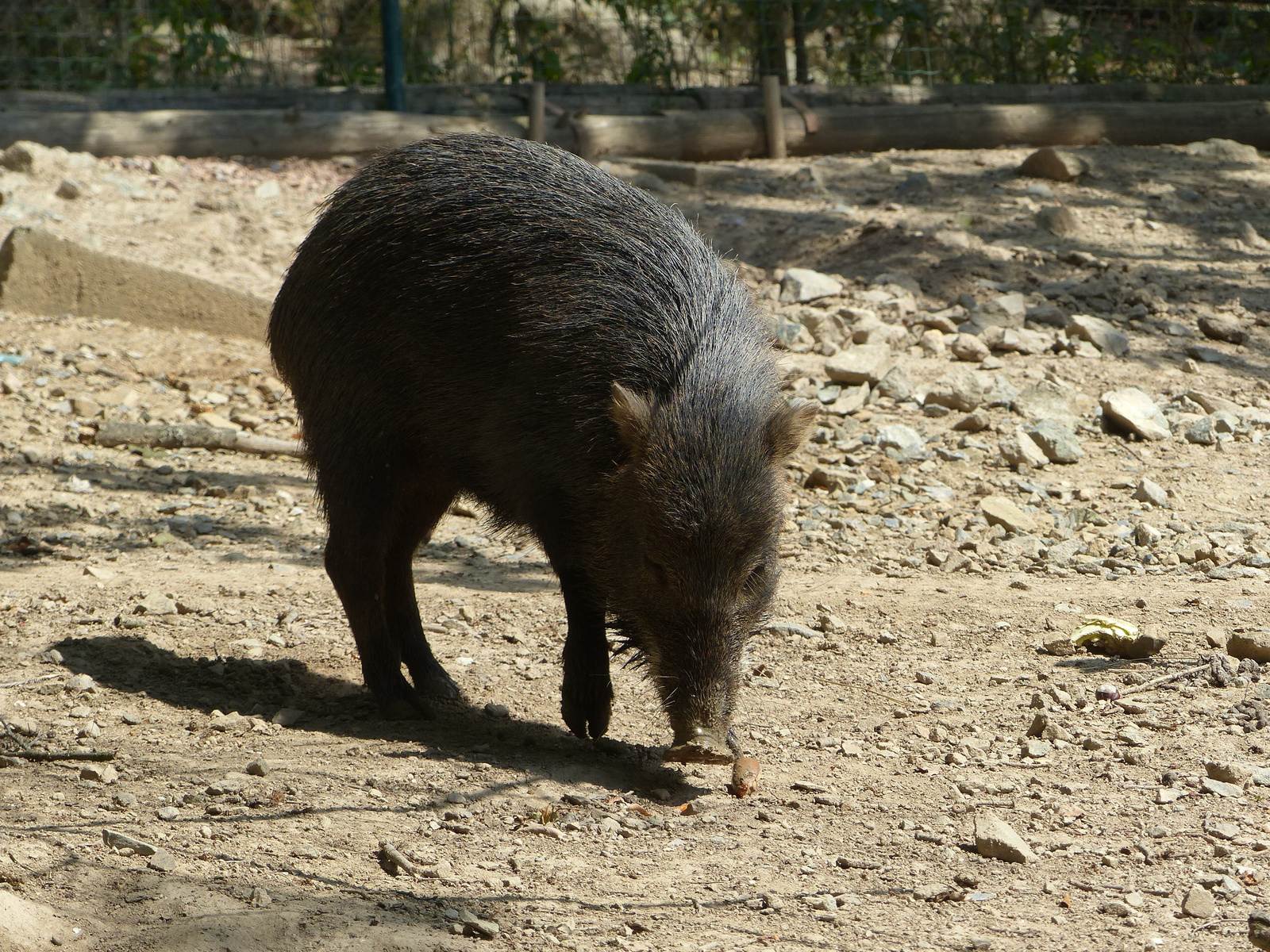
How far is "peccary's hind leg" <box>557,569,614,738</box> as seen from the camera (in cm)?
386

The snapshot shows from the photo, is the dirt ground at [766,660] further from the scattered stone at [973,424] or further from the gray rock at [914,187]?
the gray rock at [914,187]

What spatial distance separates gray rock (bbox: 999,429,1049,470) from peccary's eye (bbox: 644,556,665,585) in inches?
121

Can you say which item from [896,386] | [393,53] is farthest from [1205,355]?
[393,53]

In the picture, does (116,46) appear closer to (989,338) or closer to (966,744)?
(989,338)

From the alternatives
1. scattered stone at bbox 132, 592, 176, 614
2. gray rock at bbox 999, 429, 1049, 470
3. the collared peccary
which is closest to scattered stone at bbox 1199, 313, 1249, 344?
gray rock at bbox 999, 429, 1049, 470

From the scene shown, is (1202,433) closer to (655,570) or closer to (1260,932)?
(655,570)

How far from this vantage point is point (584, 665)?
3.87 meters

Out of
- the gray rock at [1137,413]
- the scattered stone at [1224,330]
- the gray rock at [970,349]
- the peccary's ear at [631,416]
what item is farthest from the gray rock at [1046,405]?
the peccary's ear at [631,416]

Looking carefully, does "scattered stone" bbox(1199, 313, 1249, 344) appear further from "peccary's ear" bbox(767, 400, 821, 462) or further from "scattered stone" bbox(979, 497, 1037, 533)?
"peccary's ear" bbox(767, 400, 821, 462)

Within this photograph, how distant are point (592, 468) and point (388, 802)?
1.03m

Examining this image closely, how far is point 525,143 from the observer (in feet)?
14.3

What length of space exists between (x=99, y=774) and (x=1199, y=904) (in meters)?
2.50

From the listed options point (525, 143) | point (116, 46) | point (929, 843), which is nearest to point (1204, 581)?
point (929, 843)

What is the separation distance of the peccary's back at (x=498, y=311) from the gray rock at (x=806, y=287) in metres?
3.55
